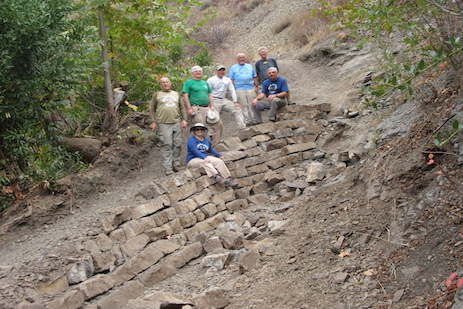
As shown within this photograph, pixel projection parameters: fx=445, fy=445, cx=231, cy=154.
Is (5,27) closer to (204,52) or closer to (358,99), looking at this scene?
(358,99)

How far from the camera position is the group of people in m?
8.25

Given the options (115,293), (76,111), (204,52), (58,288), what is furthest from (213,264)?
(204,52)

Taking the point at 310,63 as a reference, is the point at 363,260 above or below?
below

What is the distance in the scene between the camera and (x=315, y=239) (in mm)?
5445

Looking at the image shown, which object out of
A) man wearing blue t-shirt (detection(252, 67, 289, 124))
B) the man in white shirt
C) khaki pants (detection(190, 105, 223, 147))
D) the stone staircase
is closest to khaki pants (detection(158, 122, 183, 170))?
khaki pants (detection(190, 105, 223, 147))

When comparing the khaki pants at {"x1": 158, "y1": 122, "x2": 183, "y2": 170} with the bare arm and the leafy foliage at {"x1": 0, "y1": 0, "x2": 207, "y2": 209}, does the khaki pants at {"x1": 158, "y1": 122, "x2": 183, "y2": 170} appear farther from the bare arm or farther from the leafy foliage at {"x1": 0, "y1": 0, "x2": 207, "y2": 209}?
the leafy foliage at {"x1": 0, "y1": 0, "x2": 207, "y2": 209}

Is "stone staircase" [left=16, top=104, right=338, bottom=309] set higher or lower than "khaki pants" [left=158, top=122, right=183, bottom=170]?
lower

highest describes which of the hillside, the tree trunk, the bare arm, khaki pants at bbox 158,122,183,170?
the tree trunk

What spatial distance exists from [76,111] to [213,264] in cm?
481

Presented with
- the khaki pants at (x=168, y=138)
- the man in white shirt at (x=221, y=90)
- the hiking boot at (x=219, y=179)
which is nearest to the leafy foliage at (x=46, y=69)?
the man in white shirt at (x=221, y=90)

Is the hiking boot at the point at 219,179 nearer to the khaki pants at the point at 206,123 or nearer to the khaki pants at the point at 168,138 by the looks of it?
the khaki pants at the point at 168,138

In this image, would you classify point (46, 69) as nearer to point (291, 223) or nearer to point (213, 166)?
point (213, 166)

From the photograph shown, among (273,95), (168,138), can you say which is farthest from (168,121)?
(273,95)

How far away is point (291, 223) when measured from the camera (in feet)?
21.2
